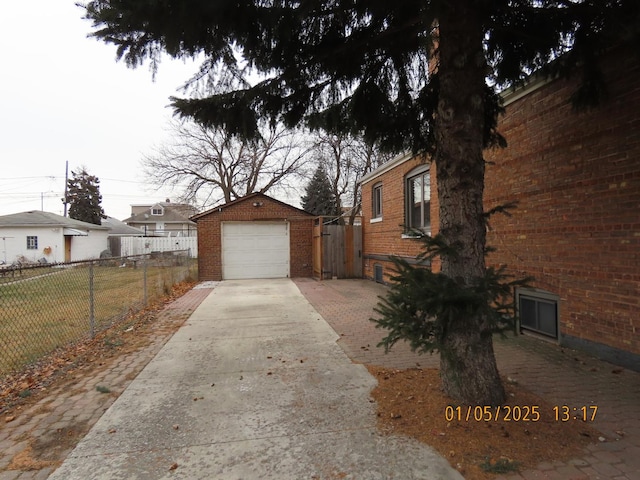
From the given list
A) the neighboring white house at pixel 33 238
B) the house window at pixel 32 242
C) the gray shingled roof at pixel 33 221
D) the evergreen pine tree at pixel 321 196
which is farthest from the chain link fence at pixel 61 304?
the evergreen pine tree at pixel 321 196

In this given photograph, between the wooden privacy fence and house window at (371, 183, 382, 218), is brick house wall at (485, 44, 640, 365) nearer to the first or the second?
house window at (371, 183, 382, 218)

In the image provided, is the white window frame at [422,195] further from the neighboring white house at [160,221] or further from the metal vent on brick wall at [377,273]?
the neighboring white house at [160,221]

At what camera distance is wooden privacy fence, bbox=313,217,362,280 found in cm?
1411

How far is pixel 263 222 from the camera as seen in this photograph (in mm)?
→ 15523

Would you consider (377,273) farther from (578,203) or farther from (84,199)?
(84,199)

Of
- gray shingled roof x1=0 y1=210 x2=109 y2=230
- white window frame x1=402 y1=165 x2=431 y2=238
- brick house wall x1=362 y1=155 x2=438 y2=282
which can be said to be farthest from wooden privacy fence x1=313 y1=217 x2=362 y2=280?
gray shingled roof x1=0 y1=210 x2=109 y2=230

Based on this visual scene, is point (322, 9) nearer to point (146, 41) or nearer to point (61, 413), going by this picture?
point (146, 41)

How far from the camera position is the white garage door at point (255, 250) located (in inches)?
603

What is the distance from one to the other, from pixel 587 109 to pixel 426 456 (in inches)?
167

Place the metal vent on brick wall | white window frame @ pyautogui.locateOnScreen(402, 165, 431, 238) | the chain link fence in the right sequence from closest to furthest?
the chain link fence < white window frame @ pyautogui.locateOnScreen(402, 165, 431, 238) < the metal vent on brick wall

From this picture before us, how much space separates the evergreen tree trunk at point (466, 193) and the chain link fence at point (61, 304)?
437 centimetres

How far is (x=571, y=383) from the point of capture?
3.91 meters

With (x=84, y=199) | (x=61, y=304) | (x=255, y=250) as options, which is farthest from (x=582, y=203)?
(x=84, y=199)
